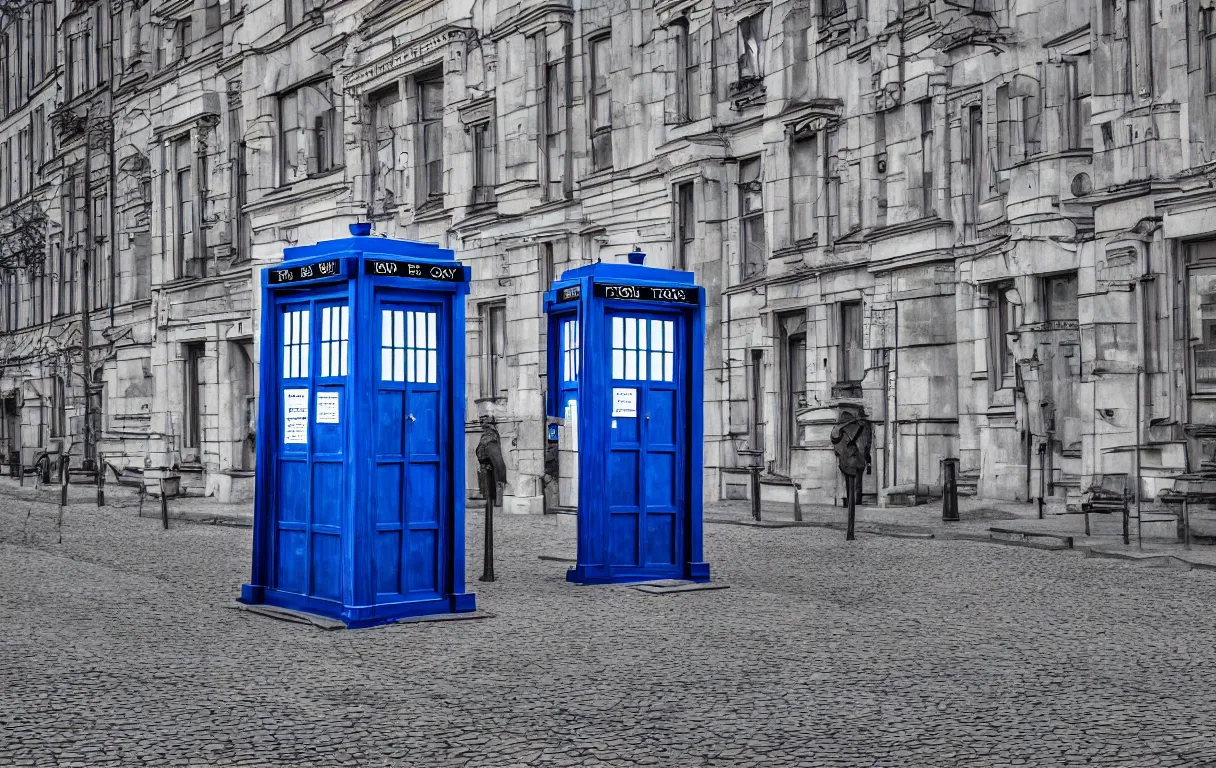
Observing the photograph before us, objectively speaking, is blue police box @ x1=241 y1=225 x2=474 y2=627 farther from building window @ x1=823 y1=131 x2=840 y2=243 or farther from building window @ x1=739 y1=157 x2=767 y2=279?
building window @ x1=739 y1=157 x2=767 y2=279

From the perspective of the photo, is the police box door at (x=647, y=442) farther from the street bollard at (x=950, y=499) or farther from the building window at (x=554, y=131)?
the building window at (x=554, y=131)

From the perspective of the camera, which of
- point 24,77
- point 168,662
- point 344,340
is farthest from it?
point 24,77

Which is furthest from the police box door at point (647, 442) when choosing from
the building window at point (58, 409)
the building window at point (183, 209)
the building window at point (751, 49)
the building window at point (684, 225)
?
the building window at point (58, 409)

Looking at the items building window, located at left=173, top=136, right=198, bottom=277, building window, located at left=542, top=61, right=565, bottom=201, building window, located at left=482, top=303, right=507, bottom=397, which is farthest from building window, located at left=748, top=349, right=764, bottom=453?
building window, located at left=173, top=136, right=198, bottom=277

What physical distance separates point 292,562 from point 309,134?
23.5 meters

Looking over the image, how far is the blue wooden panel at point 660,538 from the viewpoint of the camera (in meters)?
14.3

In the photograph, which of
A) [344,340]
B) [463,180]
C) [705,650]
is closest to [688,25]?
[463,180]

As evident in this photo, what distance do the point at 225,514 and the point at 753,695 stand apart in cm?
1947

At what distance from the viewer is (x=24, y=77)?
55031 mm

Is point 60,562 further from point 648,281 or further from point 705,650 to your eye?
point 705,650

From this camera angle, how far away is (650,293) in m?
14.1

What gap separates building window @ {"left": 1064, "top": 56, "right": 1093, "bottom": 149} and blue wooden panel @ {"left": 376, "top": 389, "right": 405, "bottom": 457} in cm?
1384

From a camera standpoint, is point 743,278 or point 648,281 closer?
point 648,281

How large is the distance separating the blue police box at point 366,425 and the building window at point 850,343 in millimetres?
14833
